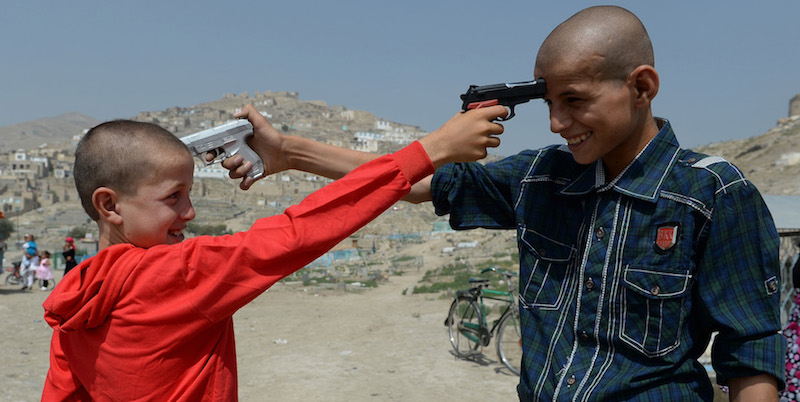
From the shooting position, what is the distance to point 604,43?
60.2 inches

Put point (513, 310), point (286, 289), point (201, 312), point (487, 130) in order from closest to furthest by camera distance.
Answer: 1. point (201, 312)
2. point (487, 130)
3. point (513, 310)
4. point (286, 289)

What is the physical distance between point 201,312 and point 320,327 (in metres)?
9.44

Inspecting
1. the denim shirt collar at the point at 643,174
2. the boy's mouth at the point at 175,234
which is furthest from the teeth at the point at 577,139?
the boy's mouth at the point at 175,234

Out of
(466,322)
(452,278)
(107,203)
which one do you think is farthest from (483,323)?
(452,278)

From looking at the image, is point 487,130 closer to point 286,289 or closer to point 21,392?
point 21,392

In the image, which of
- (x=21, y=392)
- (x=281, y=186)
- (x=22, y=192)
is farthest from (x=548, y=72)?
(x=281, y=186)

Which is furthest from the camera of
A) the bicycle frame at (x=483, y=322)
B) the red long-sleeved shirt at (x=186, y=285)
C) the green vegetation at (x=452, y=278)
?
the green vegetation at (x=452, y=278)

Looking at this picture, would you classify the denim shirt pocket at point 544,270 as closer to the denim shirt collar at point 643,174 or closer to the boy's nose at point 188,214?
the denim shirt collar at point 643,174

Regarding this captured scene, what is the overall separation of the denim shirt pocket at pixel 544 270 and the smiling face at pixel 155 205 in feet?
3.24

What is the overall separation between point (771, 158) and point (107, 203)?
38.3 m

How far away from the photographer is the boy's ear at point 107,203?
5.07 feet

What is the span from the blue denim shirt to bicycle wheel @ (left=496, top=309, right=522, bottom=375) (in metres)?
5.13

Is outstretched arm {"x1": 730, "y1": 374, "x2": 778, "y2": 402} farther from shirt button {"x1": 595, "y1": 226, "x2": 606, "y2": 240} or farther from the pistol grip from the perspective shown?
the pistol grip

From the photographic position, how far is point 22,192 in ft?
237
